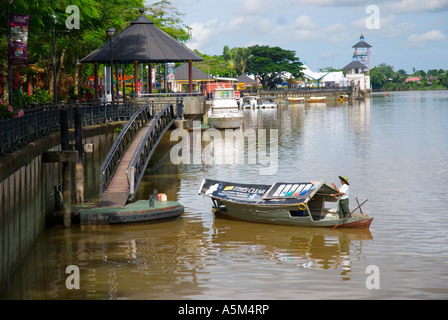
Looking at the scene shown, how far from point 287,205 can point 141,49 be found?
21603 mm

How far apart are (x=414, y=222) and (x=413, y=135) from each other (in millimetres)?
45848

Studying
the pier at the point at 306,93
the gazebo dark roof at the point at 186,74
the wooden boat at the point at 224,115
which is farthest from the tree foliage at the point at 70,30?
the pier at the point at 306,93

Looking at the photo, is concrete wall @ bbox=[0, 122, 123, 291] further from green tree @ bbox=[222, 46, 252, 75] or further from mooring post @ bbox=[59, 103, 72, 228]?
green tree @ bbox=[222, 46, 252, 75]

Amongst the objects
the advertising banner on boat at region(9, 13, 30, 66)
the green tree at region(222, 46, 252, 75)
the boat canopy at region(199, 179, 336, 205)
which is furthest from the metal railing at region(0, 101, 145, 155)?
the green tree at region(222, 46, 252, 75)

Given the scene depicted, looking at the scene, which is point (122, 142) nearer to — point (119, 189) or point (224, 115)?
point (119, 189)

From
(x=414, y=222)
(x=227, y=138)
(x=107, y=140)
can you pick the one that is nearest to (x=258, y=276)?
(x=414, y=222)

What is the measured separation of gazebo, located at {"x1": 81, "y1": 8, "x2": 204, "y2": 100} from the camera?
4394 cm

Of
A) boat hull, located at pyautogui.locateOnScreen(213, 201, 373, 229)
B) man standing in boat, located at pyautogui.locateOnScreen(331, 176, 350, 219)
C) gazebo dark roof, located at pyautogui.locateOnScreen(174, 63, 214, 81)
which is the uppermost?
gazebo dark roof, located at pyautogui.locateOnScreen(174, 63, 214, 81)

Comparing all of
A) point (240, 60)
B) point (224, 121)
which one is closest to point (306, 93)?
point (240, 60)

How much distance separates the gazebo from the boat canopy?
1620 centimetres

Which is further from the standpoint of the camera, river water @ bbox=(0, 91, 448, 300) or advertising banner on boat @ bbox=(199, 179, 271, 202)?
advertising banner on boat @ bbox=(199, 179, 271, 202)

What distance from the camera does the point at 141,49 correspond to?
44.8 m
